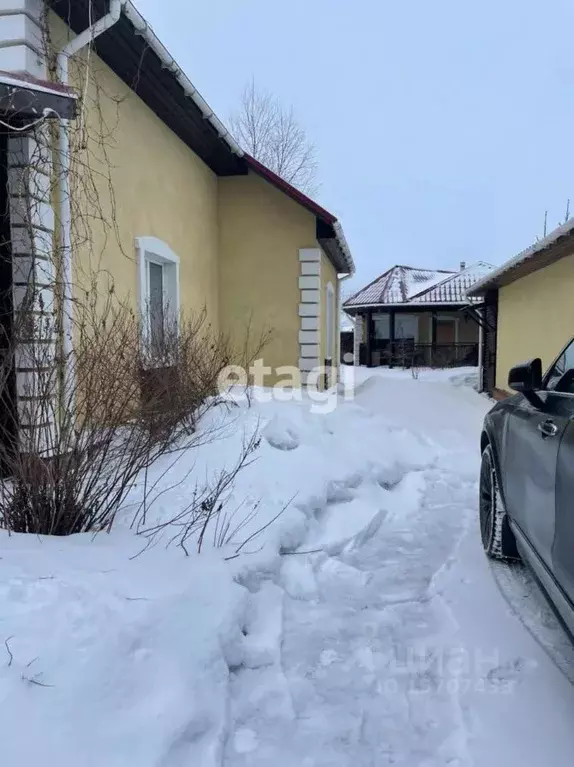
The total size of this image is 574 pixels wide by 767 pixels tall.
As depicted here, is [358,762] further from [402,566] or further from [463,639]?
[402,566]

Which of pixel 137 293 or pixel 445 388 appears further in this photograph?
→ pixel 445 388

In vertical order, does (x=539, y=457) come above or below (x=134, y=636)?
above

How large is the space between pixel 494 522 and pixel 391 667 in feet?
4.27

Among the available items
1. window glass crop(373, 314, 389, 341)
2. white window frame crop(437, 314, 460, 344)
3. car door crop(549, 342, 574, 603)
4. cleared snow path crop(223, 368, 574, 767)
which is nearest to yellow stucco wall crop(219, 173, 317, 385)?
cleared snow path crop(223, 368, 574, 767)

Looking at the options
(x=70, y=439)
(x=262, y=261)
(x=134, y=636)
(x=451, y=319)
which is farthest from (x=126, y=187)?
(x=451, y=319)

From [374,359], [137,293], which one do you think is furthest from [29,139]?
[374,359]

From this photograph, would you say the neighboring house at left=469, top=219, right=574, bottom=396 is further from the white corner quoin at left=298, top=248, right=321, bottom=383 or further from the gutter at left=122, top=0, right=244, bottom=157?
the gutter at left=122, top=0, right=244, bottom=157

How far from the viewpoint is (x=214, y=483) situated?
388cm

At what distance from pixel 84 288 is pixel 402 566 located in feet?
12.0

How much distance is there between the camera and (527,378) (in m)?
2.89

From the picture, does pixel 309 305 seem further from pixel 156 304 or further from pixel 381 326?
pixel 381 326

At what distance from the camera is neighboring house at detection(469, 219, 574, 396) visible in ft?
25.0

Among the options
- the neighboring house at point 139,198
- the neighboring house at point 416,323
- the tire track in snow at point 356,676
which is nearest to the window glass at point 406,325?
the neighboring house at point 416,323

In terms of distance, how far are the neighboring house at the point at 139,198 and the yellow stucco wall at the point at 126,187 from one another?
0.02 meters
